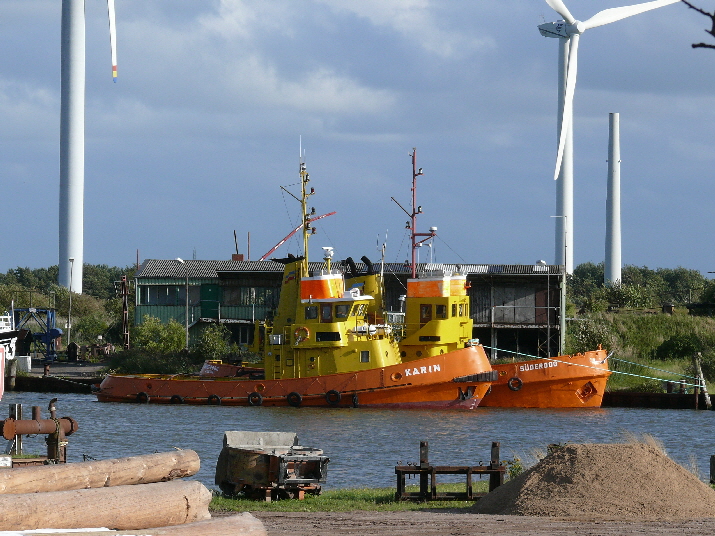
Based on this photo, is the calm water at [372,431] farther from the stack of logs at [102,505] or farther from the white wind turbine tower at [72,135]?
the white wind turbine tower at [72,135]

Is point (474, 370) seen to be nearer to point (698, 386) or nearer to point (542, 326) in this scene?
point (698, 386)

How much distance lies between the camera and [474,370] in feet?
136

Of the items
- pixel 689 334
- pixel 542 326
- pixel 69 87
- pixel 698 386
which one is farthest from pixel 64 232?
pixel 698 386

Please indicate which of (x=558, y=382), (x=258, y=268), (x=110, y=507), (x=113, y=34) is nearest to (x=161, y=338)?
(x=258, y=268)

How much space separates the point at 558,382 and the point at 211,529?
33.3 m

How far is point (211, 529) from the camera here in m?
10.9

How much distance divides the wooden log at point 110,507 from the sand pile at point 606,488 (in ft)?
15.9

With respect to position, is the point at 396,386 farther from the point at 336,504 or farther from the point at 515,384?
the point at 336,504

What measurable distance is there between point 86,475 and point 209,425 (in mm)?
22531

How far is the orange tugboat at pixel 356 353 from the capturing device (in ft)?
135

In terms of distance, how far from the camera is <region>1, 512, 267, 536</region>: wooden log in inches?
413

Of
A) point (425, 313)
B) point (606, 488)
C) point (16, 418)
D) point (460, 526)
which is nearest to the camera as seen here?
point (460, 526)

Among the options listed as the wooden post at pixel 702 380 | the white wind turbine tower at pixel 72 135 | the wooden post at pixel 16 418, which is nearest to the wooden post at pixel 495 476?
the wooden post at pixel 16 418

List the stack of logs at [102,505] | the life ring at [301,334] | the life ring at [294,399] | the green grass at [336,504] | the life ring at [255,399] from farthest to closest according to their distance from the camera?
the life ring at [255,399]
the life ring at [294,399]
the life ring at [301,334]
the green grass at [336,504]
the stack of logs at [102,505]
